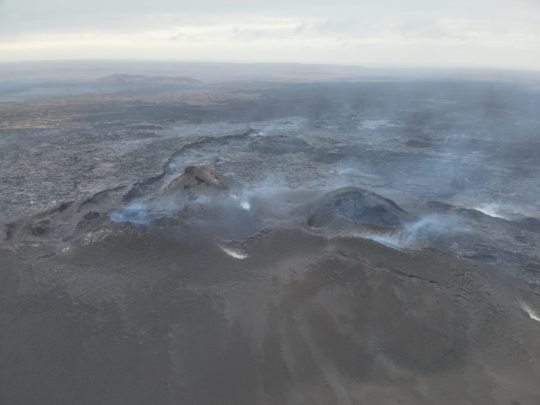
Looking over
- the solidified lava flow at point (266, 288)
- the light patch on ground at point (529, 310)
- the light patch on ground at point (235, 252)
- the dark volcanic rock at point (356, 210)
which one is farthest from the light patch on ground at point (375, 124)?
the light patch on ground at point (529, 310)

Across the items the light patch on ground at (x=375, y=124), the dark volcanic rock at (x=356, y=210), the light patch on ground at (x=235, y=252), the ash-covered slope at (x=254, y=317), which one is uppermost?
the light patch on ground at (x=375, y=124)

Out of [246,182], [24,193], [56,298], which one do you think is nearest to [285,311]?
[56,298]

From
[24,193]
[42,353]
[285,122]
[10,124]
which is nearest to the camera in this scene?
[42,353]

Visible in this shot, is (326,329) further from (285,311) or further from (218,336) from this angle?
(218,336)

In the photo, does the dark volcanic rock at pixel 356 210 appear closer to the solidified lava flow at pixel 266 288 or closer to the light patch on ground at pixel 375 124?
the solidified lava flow at pixel 266 288

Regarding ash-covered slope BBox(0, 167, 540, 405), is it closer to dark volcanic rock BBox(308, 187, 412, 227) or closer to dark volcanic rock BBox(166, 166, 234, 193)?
dark volcanic rock BBox(308, 187, 412, 227)
